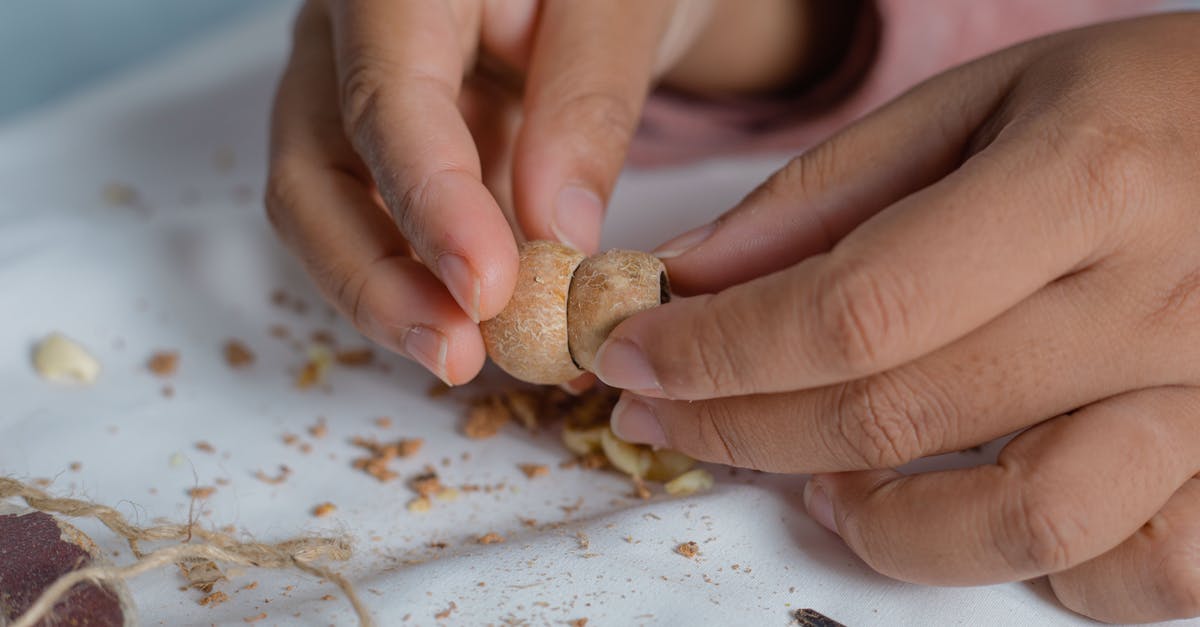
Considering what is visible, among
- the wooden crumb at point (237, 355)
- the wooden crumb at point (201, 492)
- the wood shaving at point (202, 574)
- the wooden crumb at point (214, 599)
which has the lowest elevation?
the wooden crumb at point (214, 599)

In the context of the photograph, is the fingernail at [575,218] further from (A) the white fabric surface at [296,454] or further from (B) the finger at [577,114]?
(A) the white fabric surface at [296,454]

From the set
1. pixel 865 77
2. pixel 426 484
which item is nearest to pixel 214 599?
pixel 426 484

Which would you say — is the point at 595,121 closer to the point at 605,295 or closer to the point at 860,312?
the point at 605,295

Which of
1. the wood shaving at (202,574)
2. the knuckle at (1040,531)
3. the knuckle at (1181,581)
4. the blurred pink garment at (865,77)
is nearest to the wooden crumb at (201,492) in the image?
the wood shaving at (202,574)

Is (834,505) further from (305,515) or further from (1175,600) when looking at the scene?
(305,515)

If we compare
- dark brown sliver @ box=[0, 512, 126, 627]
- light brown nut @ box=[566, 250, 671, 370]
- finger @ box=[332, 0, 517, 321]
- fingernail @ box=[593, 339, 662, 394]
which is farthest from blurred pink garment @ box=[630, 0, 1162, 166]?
dark brown sliver @ box=[0, 512, 126, 627]

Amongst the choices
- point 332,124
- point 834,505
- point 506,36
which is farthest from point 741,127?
point 834,505

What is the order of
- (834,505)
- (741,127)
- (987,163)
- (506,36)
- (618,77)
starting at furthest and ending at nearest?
(741,127), (506,36), (618,77), (834,505), (987,163)
